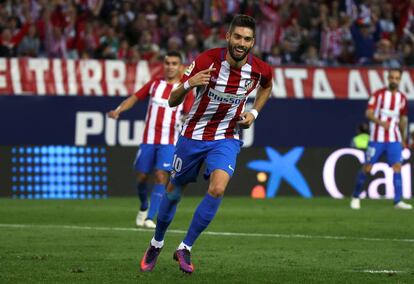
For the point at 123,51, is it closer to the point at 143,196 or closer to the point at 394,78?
the point at 394,78

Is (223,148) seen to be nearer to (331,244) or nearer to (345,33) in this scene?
(331,244)

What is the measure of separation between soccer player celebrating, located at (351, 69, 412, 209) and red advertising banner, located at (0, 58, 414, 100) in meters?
4.28

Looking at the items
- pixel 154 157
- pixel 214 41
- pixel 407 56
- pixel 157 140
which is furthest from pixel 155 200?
pixel 407 56

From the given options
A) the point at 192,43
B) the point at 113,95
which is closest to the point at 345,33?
the point at 192,43

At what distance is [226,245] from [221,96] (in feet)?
9.28

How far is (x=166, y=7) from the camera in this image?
2456cm

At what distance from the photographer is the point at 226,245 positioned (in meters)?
12.0

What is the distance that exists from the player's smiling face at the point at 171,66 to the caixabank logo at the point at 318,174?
21.9ft

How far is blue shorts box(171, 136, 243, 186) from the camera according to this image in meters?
9.55

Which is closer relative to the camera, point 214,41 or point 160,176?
point 160,176

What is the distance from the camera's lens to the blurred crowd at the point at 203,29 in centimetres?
2230

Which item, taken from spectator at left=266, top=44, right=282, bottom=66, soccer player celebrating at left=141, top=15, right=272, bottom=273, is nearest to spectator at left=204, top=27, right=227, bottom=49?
spectator at left=266, top=44, right=282, bottom=66

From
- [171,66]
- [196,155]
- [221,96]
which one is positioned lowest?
[171,66]

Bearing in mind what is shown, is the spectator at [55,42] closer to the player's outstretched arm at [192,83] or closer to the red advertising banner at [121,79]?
the red advertising banner at [121,79]
